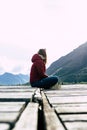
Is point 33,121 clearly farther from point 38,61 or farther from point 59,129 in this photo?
point 38,61

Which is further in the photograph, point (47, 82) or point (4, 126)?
point (47, 82)

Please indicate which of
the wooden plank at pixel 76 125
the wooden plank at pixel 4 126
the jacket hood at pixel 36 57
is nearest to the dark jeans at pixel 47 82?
the jacket hood at pixel 36 57

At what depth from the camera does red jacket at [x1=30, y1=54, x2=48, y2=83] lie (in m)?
11.0

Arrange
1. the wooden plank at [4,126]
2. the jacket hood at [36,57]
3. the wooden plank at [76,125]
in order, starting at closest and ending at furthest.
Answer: the wooden plank at [4,126], the wooden plank at [76,125], the jacket hood at [36,57]

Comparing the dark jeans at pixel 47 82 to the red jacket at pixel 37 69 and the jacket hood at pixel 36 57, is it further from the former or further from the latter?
the jacket hood at pixel 36 57

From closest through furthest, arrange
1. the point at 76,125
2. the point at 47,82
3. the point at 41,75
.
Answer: the point at 76,125
the point at 47,82
the point at 41,75

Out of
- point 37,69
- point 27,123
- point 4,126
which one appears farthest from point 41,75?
point 4,126

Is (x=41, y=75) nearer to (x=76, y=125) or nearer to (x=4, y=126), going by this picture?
(x=76, y=125)

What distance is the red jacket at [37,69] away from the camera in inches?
432

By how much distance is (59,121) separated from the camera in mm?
2934

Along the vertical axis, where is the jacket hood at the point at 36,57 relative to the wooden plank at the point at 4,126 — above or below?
above

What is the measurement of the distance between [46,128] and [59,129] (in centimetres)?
16

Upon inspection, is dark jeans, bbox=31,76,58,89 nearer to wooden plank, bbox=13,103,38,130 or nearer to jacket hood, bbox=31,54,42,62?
jacket hood, bbox=31,54,42,62

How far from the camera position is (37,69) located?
11.2 m
